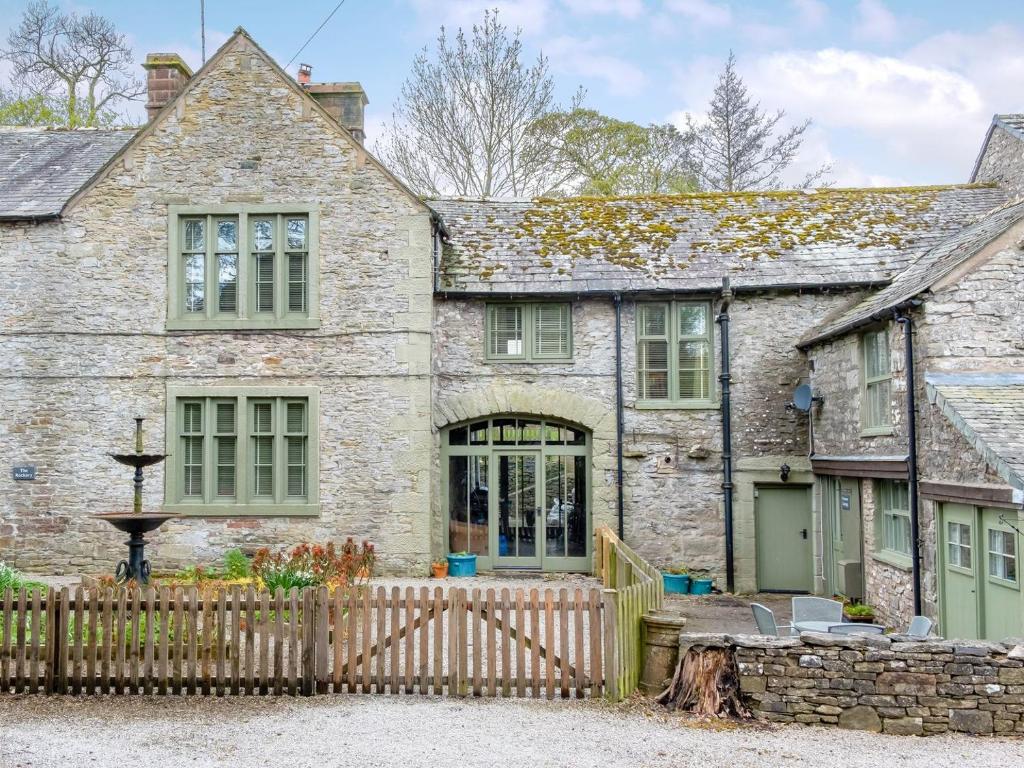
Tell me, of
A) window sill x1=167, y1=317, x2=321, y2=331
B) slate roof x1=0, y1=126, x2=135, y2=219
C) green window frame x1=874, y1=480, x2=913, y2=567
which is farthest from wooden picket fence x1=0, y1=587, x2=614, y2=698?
slate roof x1=0, y1=126, x2=135, y2=219

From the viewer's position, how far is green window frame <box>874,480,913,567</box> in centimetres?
1288

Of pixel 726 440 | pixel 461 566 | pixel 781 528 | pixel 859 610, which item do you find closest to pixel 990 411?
pixel 859 610

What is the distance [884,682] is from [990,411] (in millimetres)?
4287

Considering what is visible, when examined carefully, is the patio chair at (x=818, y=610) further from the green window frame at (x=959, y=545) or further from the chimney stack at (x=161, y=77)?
the chimney stack at (x=161, y=77)

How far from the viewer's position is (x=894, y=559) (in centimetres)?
1309

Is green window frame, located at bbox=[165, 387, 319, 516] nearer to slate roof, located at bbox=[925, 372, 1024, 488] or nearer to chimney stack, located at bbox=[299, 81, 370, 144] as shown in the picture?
chimney stack, located at bbox=[299, 81, 370, 144]

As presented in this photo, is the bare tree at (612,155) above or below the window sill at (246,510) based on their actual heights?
above

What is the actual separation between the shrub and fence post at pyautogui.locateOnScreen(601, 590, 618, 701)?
3785 millimetres

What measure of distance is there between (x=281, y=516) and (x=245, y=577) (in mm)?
2183

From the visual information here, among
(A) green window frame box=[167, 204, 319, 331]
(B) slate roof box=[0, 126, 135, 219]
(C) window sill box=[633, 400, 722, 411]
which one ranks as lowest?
(C) window sill box=[633, 400, 722, 411]

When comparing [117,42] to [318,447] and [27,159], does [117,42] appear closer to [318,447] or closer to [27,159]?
[27,159]

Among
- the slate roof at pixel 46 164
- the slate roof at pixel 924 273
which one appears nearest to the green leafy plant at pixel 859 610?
the slate roof at pixel 924 273

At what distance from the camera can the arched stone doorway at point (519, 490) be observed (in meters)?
17.0

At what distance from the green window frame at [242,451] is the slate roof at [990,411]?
932 centimetres
